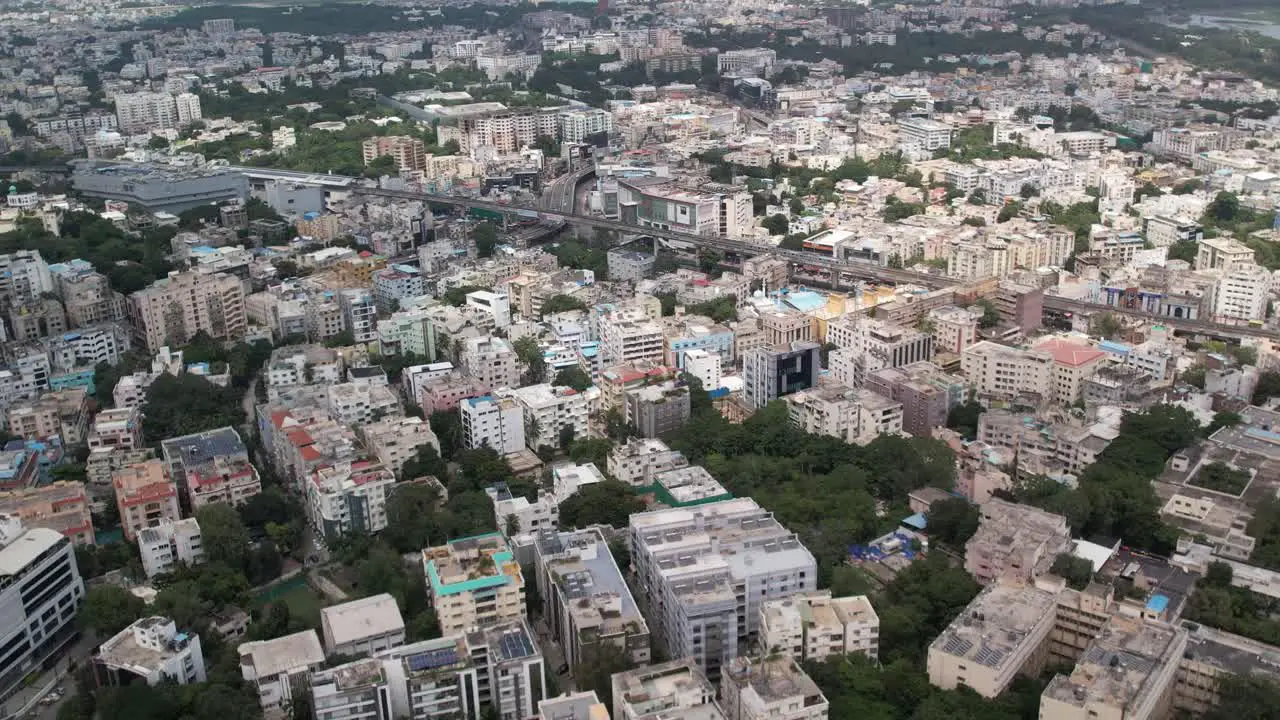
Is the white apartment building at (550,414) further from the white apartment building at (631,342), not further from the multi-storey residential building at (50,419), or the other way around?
the multi-storey residential building at (50,419)

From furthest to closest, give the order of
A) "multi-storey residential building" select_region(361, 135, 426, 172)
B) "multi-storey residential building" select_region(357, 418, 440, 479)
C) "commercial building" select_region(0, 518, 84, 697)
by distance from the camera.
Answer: "multi-storey residential building" select_region(361, 135, 426, 172), "multi-storey residential building" select_region(357, 418, 440, 479), "commercial building" select_region(0, 518, 84, 697)

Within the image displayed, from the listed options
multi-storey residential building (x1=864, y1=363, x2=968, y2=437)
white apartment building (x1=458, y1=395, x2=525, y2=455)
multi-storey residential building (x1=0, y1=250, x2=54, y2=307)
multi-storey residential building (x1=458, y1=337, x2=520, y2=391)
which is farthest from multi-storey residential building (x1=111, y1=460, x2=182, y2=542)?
multi-storey residential building (x1=864, y1=363, x2=968, y2=437)

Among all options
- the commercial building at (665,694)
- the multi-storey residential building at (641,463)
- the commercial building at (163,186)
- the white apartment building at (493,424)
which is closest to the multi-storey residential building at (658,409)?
the multi-storey residential building at (641,463)

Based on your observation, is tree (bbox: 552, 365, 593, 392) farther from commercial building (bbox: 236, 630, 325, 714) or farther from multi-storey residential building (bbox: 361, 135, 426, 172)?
multi-storey residential building (bbox: 361, 135, 426, 172)

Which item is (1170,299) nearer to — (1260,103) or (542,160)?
(542,160)

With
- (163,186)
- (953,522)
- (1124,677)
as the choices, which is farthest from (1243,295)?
(163,186)

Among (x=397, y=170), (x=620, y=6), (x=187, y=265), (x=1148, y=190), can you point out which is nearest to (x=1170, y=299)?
(x=1148, y=190)

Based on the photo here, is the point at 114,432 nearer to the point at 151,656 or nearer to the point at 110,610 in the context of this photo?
the point at 110,610
